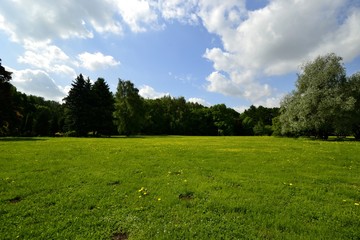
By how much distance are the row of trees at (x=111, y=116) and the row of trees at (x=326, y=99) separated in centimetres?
4027

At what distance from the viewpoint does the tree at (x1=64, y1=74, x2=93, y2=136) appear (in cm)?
6016

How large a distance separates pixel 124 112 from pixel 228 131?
59.8 meters

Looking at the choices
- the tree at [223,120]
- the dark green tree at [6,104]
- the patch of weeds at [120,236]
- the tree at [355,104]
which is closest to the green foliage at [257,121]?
the tree at [223,120]

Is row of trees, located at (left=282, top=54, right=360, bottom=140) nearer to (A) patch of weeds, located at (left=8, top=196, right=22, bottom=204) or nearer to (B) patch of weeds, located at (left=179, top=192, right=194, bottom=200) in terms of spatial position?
(B) patch of weeds, located at (left=179, top=192, right=194, bottom=200)

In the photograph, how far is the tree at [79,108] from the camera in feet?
197

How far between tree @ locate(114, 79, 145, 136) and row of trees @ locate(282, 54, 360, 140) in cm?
3795

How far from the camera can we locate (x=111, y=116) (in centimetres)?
6494

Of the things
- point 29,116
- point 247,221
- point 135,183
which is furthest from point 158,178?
point 29,116

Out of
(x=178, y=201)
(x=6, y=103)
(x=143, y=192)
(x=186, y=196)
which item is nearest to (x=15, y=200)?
(x=143, y=192)

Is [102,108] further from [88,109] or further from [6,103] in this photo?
[6,103]

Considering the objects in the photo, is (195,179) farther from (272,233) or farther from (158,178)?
(272,233)

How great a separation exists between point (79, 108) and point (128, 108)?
12.8m

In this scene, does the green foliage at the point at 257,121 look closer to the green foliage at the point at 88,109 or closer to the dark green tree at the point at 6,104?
the green foliage at the point at 88,109

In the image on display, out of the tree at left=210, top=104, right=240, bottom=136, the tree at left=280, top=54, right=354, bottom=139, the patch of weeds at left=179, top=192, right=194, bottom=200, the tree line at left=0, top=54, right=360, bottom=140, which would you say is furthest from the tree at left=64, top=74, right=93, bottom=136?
the tree at left=210, top=104, right=240, bottom=136
